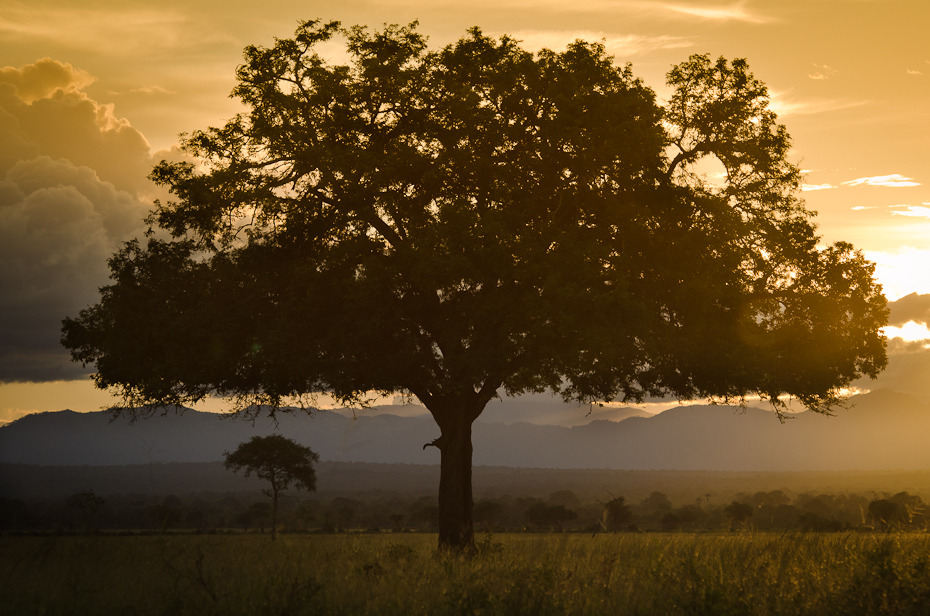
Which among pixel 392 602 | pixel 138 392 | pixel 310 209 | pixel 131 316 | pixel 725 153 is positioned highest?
pixel 725 153

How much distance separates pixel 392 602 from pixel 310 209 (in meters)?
13.6

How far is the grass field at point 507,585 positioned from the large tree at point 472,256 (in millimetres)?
5757

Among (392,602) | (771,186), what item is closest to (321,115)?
(771,186)

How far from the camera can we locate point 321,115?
23.6 m

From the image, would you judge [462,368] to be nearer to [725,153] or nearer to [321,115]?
[321,115]

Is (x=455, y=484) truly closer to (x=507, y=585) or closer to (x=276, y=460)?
(x=507, y=585)

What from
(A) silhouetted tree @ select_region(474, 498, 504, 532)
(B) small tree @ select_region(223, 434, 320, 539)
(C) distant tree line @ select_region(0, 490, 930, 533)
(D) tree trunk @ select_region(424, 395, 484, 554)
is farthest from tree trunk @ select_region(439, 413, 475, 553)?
(A) silhouetted tree @ select_region(474, 498, 504, 532)

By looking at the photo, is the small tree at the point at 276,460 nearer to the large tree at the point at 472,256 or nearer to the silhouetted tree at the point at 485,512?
the silhouetted tree at the point at 485,512

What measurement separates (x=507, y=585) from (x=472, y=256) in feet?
30.0

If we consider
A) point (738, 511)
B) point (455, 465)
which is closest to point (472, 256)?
point (455, 465)

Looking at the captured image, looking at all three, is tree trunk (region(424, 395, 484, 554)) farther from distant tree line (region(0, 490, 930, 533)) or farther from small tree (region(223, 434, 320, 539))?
small tree (region(223, 434, 320, 539))

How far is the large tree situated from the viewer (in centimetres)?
2066

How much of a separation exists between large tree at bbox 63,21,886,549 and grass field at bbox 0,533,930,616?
576 cm

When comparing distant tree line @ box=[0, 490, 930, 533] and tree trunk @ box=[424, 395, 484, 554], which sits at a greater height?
tree trunk @ box=[424, 395, 484, 554]
